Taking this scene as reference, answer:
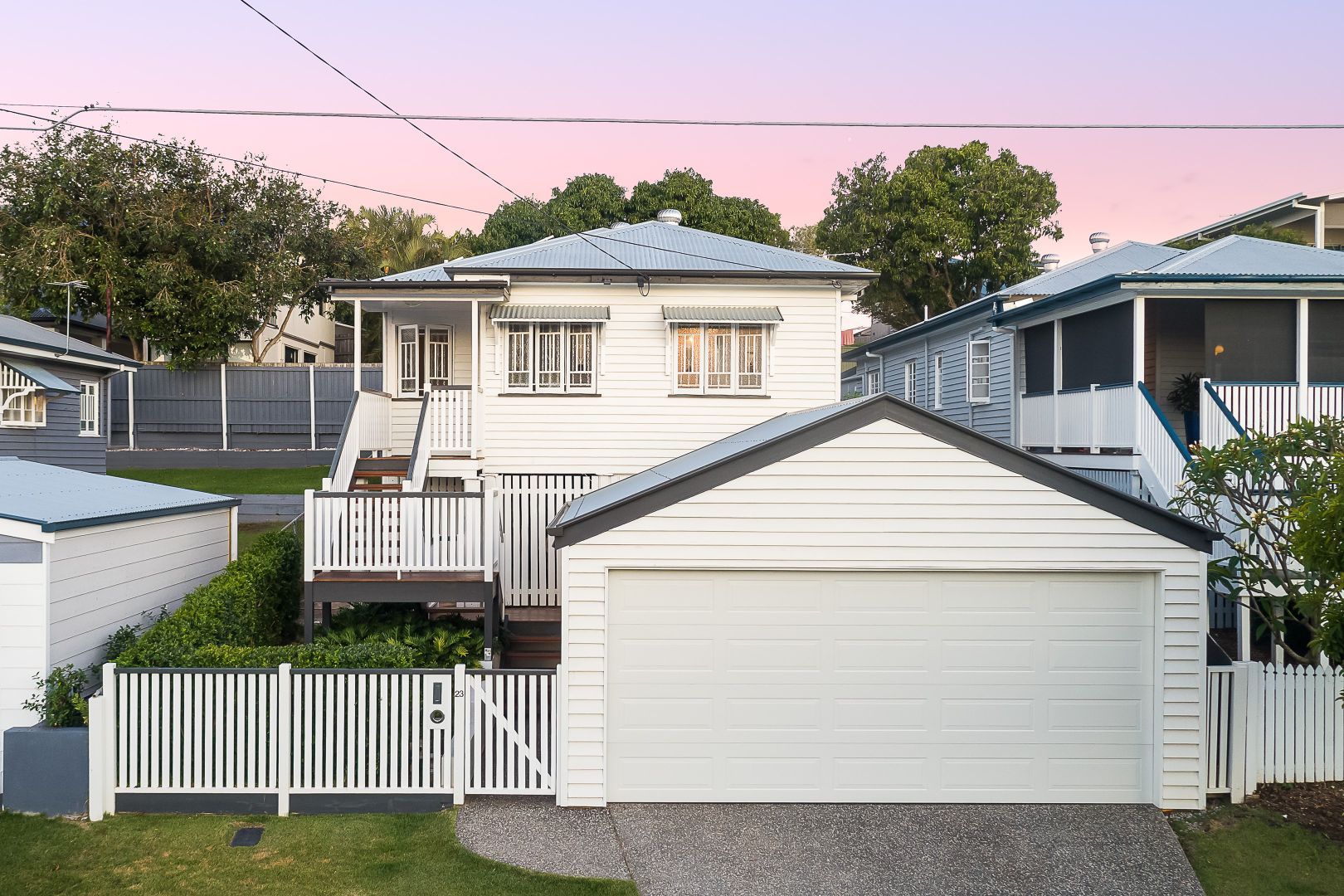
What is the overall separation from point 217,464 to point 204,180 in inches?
349

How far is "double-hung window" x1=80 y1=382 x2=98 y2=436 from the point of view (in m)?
21.8

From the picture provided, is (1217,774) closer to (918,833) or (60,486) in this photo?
(918,833)

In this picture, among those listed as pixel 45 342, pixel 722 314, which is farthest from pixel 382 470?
pixel 45 342

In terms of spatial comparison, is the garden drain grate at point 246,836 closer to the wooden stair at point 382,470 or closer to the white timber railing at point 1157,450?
the wooden stair at point 382,470

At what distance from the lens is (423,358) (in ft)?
55.4

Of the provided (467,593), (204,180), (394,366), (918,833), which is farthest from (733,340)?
(204,180)

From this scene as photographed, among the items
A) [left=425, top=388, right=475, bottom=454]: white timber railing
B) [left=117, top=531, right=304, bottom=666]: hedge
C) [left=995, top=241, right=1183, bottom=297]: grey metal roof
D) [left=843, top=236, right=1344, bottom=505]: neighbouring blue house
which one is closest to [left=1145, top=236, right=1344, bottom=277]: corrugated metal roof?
[left=843, top=236, right=1344, bottom=505]: neighbouring blue house

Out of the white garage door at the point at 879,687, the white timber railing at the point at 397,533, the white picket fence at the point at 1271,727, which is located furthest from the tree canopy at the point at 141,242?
the white picket fence at the point at 1271,727

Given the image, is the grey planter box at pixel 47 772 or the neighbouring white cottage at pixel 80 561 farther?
the neighbouring white cottage at pixel 80 561

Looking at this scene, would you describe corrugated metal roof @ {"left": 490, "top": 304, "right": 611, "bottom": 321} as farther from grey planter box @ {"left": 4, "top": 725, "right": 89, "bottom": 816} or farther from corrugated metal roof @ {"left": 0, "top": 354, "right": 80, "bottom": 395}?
corrugated metal roof @ {"left": 0, "top": 354, "right": 80, "bottom": 395}

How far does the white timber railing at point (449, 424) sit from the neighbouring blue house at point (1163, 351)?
9686 millimetres

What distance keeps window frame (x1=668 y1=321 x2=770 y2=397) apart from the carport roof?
7519 millimetres

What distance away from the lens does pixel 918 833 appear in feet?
26.3

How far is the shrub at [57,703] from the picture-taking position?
8352 millimetres
